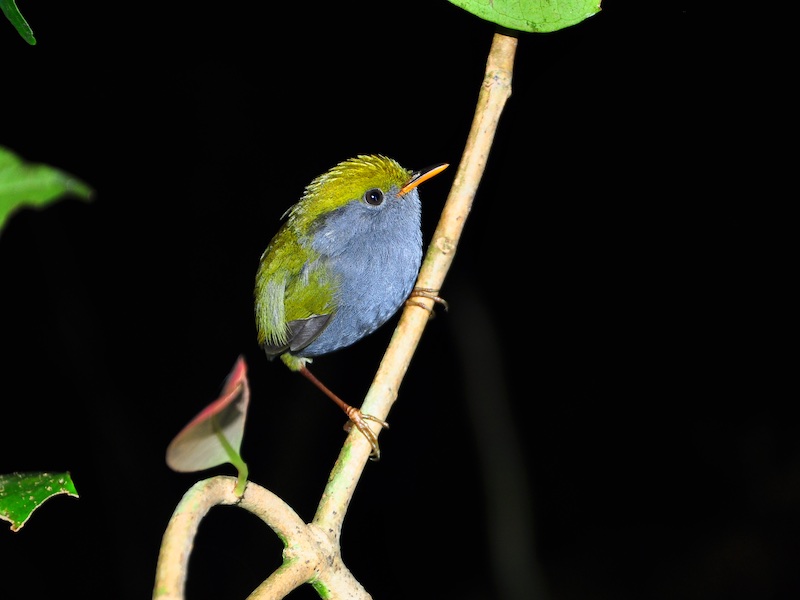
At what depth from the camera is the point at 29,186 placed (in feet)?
3.05

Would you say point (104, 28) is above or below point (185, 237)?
above

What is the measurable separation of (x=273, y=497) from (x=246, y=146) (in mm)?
6453

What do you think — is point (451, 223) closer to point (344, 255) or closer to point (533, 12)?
point (533, 12)

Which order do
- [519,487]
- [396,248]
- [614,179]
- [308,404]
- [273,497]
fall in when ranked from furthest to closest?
[308,404]
[614,179]
[519,487]
[396,248]
[273,497]

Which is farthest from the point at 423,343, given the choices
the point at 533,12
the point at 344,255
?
the point at 533,12

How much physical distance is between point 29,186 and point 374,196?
113 inches

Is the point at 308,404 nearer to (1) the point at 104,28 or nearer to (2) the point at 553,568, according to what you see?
(2) the point at 553,568

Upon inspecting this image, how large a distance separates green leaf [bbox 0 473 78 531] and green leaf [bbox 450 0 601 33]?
1.46 m

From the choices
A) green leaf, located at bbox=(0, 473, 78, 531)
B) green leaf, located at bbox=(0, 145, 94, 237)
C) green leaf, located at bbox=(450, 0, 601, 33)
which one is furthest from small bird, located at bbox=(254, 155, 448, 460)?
green leaf, located at bbox=(0, 145, 94, 237)

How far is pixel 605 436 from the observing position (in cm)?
780

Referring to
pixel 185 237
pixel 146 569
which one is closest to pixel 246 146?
pixel 185 237

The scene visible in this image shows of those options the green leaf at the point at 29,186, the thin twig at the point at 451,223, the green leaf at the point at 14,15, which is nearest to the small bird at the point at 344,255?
the thin twig at the point at 451,223

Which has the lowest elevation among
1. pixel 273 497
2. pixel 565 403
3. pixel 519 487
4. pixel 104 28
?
pixel 519 487

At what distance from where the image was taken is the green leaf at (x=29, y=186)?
0.91m
